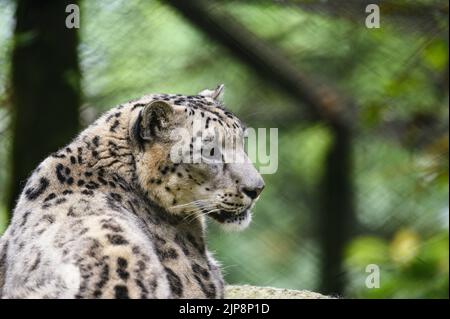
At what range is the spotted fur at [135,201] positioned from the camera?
3.18 m

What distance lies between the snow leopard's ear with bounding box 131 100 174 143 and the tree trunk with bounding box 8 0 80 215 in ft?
6.59

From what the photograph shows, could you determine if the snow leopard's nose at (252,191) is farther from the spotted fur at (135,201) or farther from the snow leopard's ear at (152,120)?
the snow leopard's ear at (152,120)

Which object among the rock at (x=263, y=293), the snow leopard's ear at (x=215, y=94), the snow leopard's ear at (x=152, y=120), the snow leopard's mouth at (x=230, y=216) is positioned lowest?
the rock at (x=263, y=293)

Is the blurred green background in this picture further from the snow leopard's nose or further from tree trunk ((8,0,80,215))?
the snow leopard's nose

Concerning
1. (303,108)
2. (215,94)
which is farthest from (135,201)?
(303,108)

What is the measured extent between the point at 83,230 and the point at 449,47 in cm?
291

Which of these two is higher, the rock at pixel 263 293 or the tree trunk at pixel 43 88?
the tree trunk at pixel 43 88

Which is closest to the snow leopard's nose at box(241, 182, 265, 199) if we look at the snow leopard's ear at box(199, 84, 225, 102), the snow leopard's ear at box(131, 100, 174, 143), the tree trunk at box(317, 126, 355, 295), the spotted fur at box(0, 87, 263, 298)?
the spotted fur at box(0, 87, 263, 298)

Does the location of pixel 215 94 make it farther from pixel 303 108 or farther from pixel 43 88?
pixel 303 108

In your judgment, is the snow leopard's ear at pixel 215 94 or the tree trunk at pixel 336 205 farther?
the tree trunk at pixel 336 205

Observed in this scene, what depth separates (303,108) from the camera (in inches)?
254

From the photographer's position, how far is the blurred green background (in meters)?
5.59

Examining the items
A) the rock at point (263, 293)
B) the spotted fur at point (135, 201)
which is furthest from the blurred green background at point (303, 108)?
the spotted fur at point (135, 201)

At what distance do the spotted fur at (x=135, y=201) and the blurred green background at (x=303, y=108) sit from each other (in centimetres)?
102
